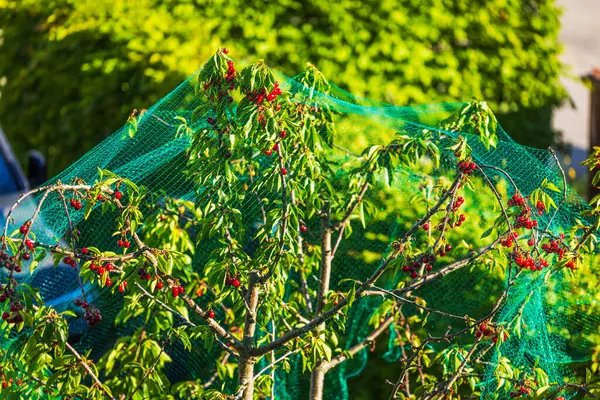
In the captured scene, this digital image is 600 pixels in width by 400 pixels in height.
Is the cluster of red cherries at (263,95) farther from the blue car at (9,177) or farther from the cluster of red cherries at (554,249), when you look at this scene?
the blue car at (9,177)

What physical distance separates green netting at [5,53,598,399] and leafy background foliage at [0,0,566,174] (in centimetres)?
319

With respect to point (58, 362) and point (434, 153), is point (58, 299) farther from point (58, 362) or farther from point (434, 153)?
point (434, 153)

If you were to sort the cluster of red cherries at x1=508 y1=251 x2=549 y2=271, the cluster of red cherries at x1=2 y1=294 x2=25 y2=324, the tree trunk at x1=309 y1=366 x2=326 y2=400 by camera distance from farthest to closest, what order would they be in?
1. the tree trunk at x1=309 y1=366 x2=326 y2=400
2. the cluster of red cherries at x1=508 y1=251 x2=549 y2=271
3. the cluster of red cherries at x1=2 y1=294 x2=25 y2=324

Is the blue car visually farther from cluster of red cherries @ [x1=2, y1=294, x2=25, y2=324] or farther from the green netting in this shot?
cluster of red cherries @ [x1=2, y1=294, x2=25, y2=324]

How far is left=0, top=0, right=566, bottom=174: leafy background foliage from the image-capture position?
7477mm

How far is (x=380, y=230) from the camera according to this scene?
13.8ft

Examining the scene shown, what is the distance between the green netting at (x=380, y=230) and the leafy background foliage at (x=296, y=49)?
3.19 meters

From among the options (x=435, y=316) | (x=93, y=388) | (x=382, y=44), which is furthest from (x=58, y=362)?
(x=382, y=44)

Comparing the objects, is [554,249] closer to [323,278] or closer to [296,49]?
[323,278]

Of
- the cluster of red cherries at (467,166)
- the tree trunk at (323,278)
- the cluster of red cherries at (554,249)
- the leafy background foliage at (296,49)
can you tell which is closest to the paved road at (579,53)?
the leafy background foliage at (296,49)

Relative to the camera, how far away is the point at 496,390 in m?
3.31

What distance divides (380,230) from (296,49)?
3583mm

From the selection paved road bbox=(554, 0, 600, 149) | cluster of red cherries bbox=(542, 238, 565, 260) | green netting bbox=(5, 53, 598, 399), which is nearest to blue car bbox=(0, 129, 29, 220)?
green netting bbox=(5, 53, 598, 399)

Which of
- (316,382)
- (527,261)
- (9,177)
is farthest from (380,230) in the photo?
(9,177)
